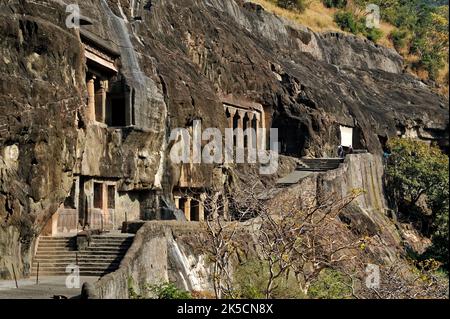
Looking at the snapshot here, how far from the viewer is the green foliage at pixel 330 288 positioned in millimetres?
20558

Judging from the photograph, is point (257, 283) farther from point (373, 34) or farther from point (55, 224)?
point (373, 34)

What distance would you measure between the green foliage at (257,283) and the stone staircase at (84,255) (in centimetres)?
309

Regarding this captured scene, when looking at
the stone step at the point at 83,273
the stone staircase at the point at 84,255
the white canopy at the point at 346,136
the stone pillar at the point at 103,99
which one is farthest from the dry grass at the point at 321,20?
the stone step at the point at 83,273

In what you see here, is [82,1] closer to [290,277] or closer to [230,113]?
[290,277]

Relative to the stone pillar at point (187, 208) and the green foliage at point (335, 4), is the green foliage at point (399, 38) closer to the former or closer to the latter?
the green foliage at point (335, 4)

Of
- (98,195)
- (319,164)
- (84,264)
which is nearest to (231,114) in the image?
(319,164)

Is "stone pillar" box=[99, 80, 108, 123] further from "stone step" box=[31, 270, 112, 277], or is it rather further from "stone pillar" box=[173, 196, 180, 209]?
"stone step" box=[31, 270, 112, 277]

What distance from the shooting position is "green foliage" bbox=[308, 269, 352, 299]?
2056 cm

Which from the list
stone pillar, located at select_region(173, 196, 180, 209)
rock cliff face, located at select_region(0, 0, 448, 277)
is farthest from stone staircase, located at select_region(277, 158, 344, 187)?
stone pillar, located at select_region(173, 196, 180, 209)

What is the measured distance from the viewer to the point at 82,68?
2162cm

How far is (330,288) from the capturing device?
69.7ft

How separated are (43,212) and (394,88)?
3736 centimetres

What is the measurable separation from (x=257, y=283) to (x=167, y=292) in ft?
13.4

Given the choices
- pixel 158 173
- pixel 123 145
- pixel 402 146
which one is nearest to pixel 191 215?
pixel 158 173
